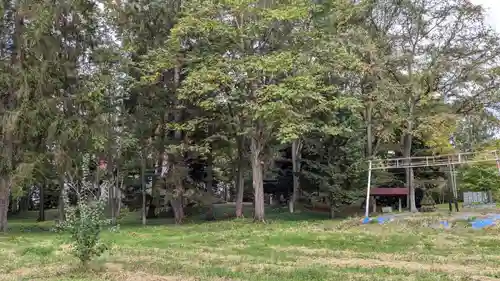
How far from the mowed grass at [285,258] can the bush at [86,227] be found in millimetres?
425

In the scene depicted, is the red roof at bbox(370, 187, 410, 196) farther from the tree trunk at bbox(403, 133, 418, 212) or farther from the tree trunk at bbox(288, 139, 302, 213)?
the tree trunk at bbox(288, 139, 302, 213)

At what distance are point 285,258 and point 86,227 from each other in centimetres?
493

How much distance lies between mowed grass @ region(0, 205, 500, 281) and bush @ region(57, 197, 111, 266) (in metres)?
0.42

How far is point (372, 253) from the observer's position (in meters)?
13.5

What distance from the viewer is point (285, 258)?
12406 millimetres

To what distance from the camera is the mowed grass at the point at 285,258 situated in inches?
377

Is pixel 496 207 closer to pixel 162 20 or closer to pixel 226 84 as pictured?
pixel 226 84

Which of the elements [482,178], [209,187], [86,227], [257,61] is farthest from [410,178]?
[86,227]

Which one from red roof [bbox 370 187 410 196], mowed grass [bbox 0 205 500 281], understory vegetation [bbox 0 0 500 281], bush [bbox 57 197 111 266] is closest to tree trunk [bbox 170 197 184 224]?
understory vegetation [bbox 0 0 500 281]

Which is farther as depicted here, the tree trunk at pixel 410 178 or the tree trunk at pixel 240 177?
the tree trunk at pixel 410 178

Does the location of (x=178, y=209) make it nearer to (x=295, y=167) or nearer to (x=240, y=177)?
(x=240, y=177)

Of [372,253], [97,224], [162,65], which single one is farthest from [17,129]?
[372,253]

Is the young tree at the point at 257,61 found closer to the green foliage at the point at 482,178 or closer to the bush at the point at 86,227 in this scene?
the bush at the point at 86,227

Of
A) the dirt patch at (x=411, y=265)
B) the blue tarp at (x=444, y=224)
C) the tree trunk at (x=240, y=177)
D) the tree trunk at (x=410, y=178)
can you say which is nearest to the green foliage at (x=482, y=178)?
the tree trunk at (x=410, y=178)
